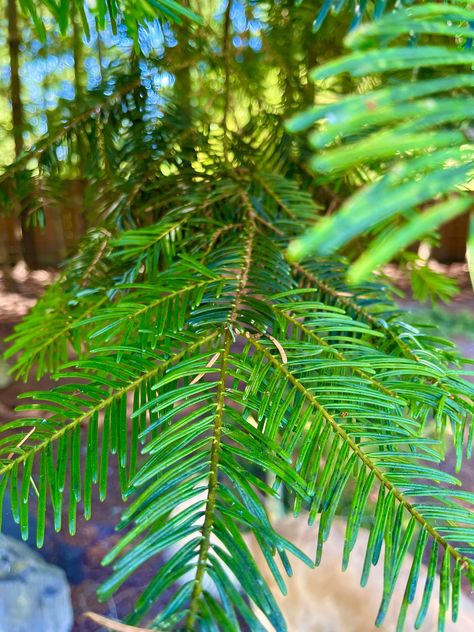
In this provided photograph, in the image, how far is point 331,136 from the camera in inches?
5.2

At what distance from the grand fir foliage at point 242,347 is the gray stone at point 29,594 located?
766mm

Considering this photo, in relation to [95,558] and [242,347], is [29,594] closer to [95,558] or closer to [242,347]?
[95,558]

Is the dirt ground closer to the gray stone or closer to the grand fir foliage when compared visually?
the gray stone

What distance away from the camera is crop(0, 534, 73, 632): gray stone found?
38.7 inches

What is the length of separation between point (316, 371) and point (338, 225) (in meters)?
0.25

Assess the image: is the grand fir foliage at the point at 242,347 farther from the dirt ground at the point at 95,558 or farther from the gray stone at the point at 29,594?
the gray stone at the point at 29,594

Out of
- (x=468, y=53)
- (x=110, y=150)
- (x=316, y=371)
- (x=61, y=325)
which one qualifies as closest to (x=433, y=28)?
(x=468, y=53)

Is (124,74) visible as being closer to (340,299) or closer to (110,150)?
(110,150)

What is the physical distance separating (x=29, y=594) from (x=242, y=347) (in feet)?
3.19

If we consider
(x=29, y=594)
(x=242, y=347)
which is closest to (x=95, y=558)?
(x=29, y=594)

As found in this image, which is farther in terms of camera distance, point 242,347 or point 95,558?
point 95,558

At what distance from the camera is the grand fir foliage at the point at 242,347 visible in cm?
18

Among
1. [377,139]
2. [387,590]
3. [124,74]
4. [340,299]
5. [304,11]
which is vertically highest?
[304,11]

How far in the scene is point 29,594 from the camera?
40.7 inches
